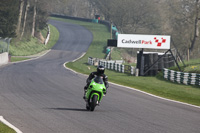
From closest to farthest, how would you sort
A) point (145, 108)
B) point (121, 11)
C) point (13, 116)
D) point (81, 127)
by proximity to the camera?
point (81, 127) → point (13, 116) → point (145, 108) → point (121, 11)

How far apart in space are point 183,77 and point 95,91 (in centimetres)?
1794

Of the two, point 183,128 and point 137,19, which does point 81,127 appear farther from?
point 137,19

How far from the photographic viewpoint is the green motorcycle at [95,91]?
1228cm

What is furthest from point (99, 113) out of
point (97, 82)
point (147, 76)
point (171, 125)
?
point (147, 76)

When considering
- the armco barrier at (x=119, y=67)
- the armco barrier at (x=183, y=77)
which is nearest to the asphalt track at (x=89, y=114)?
the armco barrier at (x=183, y=77)

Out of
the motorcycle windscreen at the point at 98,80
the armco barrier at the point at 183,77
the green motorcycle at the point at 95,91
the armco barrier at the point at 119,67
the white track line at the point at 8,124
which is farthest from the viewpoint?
the armco barrier at the point at 119,67

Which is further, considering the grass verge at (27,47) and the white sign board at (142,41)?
the grass verge at (27,47)

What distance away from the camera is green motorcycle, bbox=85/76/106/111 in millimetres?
12281

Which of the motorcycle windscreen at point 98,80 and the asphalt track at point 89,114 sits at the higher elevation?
the motorcycle windscreen at point 98,80

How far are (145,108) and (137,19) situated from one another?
7388 cm

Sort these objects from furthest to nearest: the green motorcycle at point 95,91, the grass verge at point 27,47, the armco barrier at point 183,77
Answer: the grass verge at point 27,47
the armco barrier at point 183,77
the green motorcycle at point 95,91

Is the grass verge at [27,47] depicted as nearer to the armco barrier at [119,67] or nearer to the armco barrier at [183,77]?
the armco barrier at [119,67]

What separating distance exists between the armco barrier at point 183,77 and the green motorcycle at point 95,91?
1632cm

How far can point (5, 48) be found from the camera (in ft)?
139
